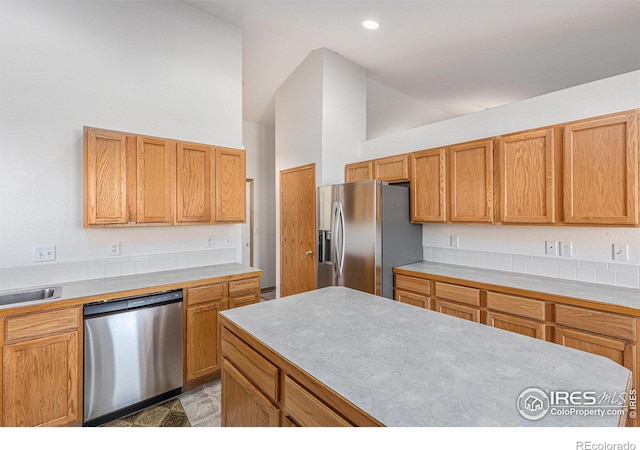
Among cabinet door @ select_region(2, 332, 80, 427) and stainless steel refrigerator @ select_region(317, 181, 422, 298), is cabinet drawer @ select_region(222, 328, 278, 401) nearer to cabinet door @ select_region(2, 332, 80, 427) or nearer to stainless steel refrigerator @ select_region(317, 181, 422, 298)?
cabinet door @ select_region(2, 332, 80, 427)

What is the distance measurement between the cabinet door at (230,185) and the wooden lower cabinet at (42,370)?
1.44 m

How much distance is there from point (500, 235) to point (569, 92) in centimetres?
131

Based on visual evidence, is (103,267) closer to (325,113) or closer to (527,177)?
(325,113)

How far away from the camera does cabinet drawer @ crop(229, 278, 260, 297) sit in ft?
9.16

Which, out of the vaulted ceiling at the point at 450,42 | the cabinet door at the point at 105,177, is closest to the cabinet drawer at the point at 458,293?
the vaulted ceiling at the point at 450,42

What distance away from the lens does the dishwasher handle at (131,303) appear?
6.89 ft

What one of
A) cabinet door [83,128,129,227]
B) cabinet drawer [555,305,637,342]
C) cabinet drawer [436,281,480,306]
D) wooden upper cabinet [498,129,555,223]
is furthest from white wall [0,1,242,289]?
cabinet drawer [555,305,637,342]

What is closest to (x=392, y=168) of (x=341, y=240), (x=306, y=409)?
(x=341, y=240)

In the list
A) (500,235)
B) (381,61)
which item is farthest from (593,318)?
(381,61)

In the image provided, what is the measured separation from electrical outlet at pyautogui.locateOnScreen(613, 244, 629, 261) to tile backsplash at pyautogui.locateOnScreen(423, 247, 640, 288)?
0.05 m
